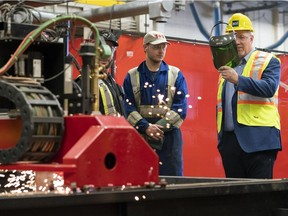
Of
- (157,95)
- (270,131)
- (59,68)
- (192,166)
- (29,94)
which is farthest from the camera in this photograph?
(192,166)

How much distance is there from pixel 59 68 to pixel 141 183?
1.68ft

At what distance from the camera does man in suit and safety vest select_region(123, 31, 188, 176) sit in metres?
5.46

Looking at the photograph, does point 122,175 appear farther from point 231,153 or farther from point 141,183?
point 231,153

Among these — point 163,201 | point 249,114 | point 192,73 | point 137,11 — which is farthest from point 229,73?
point 163,201

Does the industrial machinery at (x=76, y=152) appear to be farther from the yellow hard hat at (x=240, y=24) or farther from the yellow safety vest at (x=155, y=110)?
the yellow safety vest at (x=155, y=110)

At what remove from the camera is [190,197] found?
2.42 meters

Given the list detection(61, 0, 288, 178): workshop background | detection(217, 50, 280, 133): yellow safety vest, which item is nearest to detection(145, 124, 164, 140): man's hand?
detection(217, 50, 280, 133): yellow safety vest

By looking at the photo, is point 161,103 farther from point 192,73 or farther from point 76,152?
point 76,152

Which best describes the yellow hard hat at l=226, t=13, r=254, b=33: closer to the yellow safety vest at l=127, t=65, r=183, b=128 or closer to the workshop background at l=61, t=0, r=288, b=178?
the workshop background at l=61, t=0, r=288, b=178

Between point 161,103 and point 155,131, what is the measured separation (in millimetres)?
276

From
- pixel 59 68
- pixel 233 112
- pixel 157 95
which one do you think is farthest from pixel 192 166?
pixel 59 68

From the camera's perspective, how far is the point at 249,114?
4902 millimetres

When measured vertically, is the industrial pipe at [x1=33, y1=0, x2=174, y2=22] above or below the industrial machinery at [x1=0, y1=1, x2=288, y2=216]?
above

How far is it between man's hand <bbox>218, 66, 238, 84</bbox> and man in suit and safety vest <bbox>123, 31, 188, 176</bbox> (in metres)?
0.85
